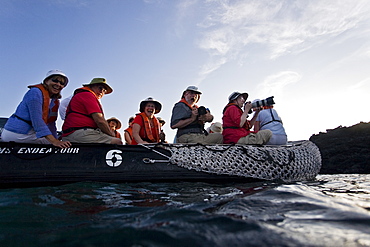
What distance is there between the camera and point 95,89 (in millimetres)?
5219

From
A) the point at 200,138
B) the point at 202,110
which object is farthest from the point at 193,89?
the point at 200,138

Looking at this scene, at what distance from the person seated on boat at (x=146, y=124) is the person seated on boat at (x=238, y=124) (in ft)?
5.81

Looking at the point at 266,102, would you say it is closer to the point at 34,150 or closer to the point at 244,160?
the point at 244,160

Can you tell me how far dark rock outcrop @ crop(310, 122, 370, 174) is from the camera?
13.1 metres

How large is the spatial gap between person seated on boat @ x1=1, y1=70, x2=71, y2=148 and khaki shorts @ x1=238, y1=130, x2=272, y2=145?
3646 millimetres

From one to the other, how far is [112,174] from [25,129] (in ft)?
5.56

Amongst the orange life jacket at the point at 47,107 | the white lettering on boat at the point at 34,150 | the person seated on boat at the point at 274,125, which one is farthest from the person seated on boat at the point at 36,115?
the person seated on boat at the point at 274,125

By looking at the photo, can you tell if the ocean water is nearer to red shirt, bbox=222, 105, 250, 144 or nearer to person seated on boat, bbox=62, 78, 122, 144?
person seated on boat, bbox=62, 78, 122, 144

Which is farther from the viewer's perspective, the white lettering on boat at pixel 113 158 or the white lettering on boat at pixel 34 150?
the white lettering on boat at pixel 113 158

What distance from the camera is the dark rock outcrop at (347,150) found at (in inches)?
514

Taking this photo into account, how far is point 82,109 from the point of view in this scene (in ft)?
15.8

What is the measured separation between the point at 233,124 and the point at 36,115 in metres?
4.00

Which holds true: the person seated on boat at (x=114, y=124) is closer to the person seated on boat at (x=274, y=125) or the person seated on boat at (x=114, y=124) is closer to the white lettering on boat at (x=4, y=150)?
the white lettering on boat at (x=4, y=150)

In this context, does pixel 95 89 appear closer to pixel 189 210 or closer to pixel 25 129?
pixel 25 129
